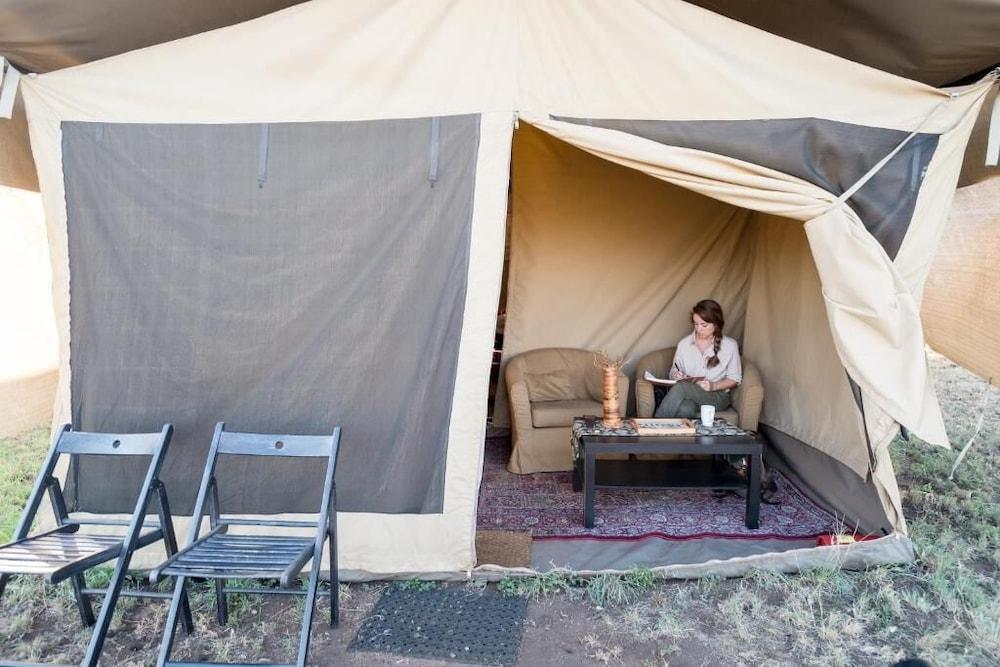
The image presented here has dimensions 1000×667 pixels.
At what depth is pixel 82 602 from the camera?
2.45 meters

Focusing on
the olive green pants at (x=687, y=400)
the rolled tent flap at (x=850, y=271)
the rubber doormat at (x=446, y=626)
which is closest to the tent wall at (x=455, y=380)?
the rubber doormat at (x=446, y=626)

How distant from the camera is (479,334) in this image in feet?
8.93

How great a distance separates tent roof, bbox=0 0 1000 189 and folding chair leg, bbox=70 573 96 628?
2.23 meters

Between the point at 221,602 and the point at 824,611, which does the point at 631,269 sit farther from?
the point at 221,602

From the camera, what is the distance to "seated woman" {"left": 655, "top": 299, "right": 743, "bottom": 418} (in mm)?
4156

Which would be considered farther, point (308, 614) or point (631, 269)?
point (631, 269)

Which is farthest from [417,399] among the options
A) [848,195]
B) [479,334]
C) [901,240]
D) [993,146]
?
[993,146]

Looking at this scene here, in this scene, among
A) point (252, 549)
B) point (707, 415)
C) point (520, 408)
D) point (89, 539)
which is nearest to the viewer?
point (252, 549)

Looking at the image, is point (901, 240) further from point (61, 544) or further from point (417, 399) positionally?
point (61, 544)

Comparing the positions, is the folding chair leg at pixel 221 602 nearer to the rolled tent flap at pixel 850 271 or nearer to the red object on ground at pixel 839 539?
the rolled tent flap at pixel 850 271

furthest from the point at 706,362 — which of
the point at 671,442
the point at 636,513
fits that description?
the point at 636,513

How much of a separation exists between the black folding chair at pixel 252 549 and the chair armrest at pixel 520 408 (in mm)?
1892

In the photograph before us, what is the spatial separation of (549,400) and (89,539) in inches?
117

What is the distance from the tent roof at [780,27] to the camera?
260cm
